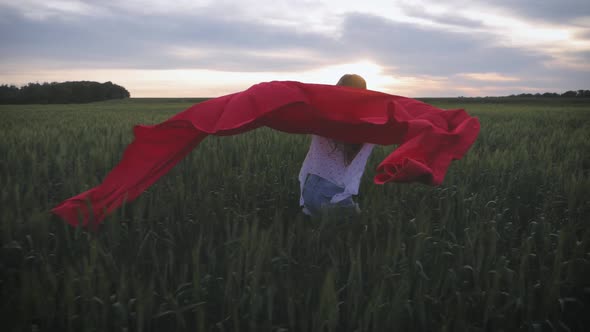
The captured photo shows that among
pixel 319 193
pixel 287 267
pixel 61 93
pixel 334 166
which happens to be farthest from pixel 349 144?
pixel 61 93

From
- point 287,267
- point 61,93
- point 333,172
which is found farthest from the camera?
point 61,93

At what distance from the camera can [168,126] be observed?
2363 millimetres

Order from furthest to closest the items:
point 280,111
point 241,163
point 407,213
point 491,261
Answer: point 241,163 < point 407,213 < point 280,111 < point 491,261

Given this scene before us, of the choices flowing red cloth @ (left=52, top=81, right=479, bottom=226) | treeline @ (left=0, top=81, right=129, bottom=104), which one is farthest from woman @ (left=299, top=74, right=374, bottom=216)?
treeline @ (left=0, top=81, right=129, bottom=104)

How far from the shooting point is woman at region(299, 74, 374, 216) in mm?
2510

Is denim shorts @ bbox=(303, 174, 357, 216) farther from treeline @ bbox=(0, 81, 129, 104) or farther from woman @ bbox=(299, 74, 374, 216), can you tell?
treeline @ bbox=(0, 81, 129, 104)

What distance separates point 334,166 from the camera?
2545mm

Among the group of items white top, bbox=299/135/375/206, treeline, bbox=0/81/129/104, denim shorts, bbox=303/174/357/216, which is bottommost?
denim shorts, bbox=303/174/357/216

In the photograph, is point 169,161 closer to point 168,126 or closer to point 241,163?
point 168,126

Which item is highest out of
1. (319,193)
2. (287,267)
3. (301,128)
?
(301,128)

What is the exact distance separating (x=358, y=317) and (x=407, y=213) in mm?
1363

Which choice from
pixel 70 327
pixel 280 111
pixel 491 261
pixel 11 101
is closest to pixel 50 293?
pixel 70 327

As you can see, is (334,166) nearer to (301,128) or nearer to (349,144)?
(349,144)

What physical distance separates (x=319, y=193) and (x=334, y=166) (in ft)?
0.64
